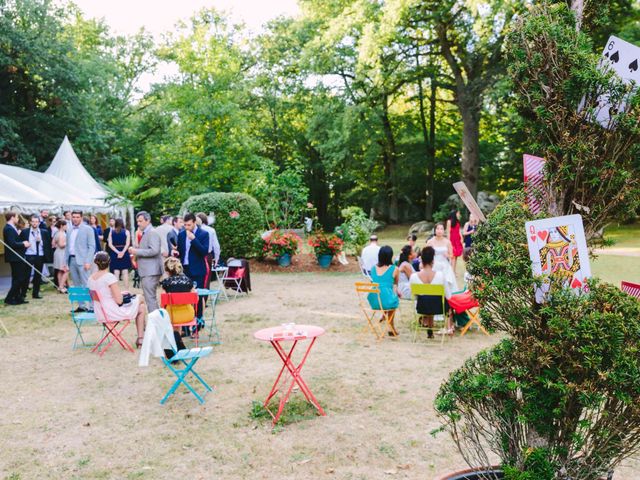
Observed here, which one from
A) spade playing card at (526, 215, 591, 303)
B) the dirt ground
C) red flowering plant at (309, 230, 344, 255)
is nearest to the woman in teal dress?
the dirt ground

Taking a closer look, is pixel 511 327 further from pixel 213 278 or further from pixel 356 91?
pixel 356 91

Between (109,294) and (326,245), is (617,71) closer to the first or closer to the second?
(109,294)

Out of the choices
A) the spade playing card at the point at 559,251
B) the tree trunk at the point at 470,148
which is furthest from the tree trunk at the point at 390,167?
the spade playing card at the point at 559,251

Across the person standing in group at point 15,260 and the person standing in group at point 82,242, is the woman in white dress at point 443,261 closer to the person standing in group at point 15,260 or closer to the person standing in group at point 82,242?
the person standing in group at point 82,242

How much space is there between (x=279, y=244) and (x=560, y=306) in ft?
45.1

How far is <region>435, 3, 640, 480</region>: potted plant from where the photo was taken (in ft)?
7.66

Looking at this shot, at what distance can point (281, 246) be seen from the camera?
1591 centimetres

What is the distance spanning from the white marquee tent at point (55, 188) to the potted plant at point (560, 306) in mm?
12624

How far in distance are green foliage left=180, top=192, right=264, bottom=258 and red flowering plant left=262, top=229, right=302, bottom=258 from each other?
0.68 metres

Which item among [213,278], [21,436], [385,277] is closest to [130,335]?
[21,436]

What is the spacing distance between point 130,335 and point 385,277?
411 cm

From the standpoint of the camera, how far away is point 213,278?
14266 millimetres

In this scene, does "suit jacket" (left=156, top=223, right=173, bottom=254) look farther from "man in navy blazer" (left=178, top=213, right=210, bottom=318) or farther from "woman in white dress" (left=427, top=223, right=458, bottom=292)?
"woman in white dress" (left=427, top=223, right=458, bottom=292)

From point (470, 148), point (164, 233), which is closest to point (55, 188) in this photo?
point (164, 233)
